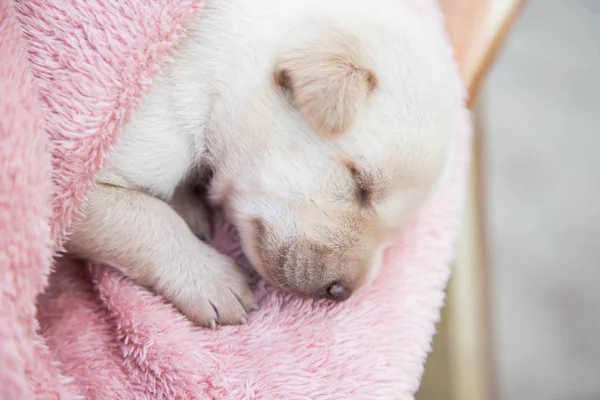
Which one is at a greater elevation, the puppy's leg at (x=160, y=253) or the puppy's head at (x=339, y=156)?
the puppy's head at (x=339, y=156)

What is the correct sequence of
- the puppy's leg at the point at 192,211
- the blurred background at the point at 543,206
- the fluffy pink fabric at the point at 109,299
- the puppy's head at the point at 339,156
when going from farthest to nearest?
the blurred background at the point at 543,206 → the puppy's leg at the point at 192,211 → the puppy's head at the point at 339,156 → the fluffy pink fabric at the point at 109,299

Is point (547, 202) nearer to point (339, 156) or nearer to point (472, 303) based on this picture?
point (472, 303)

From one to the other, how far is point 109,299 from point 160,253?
145mm

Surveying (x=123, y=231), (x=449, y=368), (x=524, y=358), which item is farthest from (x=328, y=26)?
(x=524, y=358)

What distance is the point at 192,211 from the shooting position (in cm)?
148

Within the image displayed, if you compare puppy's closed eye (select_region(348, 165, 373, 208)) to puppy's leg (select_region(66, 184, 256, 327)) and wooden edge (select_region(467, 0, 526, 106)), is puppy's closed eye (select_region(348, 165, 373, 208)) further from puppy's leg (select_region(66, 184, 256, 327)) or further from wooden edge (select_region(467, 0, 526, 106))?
wooden edge (select_region(467, 0, 526, 106))

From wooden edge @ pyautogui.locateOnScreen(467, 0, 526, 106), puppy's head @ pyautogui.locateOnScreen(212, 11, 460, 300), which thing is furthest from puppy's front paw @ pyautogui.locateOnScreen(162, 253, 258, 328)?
wooden edge @ pyautogui.locateOnScreen(467, 0, 526, 106)

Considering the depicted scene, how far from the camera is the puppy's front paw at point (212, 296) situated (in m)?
1.28

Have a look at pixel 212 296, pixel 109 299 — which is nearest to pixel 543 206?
pixel 212 296

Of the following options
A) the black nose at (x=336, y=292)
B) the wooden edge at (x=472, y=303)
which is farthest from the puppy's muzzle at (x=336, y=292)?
the wooden edge at (x=472, y=303)

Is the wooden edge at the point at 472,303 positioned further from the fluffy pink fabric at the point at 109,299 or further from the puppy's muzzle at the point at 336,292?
the puppy's muzzle at the point at 336,292

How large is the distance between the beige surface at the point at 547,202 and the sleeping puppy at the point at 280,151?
4.99 feet

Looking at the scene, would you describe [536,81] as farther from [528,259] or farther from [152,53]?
[152,53]

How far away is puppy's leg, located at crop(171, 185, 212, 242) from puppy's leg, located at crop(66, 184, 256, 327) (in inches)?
5.7
